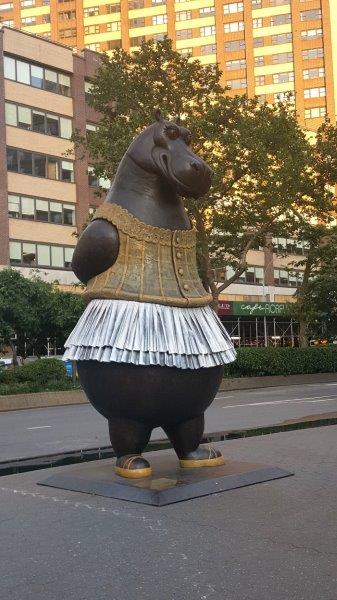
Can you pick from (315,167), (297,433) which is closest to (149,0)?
(315,167)

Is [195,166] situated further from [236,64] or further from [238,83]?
[236,64]

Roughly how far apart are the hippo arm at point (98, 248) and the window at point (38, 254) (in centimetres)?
3405

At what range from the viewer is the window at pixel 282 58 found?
245ft

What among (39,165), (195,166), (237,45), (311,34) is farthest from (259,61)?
(195,166)

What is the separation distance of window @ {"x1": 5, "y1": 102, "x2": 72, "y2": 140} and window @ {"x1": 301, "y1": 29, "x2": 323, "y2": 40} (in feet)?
134

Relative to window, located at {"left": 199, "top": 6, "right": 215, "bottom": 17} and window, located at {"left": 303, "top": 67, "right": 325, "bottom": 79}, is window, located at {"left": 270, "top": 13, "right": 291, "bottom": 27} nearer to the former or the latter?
window, located at {"left": 303, "top": 67, "right": 325, "bottom": 79}

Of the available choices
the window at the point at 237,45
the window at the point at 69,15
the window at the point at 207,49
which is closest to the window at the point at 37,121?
the window at the point at 207,49

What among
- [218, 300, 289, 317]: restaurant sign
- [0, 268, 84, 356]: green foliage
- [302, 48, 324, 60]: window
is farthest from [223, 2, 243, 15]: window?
[0, 268, 84, 356]: green foliage

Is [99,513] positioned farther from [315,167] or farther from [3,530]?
[315,167]

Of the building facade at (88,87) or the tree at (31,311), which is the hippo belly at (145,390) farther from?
the building facade at (88,87)

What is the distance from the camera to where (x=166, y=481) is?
550 centimetres

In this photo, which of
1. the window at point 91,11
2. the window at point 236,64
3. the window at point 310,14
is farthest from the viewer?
the window at point 91,11

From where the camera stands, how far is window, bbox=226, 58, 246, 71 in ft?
248

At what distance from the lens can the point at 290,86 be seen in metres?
74.5
